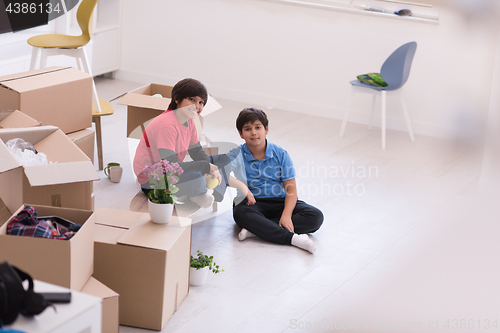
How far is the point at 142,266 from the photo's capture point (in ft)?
5.54

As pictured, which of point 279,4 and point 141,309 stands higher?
point 279,4

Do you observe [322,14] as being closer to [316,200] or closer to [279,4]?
[279,4]

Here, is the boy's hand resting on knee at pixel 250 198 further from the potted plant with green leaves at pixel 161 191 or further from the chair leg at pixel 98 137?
the chair leg at pixel 98 137

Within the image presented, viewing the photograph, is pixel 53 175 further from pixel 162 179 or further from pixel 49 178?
pixel 162 179

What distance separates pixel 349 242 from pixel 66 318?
1.89 metres

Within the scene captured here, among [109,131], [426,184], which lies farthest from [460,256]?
[109,131]

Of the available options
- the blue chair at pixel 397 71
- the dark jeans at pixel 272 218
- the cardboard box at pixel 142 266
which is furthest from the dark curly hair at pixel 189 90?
the blue chair at pixel 397 71

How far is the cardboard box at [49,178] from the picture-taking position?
1.76 meters

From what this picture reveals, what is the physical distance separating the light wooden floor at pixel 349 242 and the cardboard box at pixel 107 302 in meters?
0.26

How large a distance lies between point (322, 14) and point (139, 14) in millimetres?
1897

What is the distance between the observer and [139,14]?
5.18 metres

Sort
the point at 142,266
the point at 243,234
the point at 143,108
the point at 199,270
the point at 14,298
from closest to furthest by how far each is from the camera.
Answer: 1. the point at 14,298
2. the point at 142,266
3. the point at 199,270
4. the point at 243,234
5. the point at 143,108

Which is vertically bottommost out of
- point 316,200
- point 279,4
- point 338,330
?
point 316,200

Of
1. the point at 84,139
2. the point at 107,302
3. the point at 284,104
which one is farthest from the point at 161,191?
the point at 284,104
